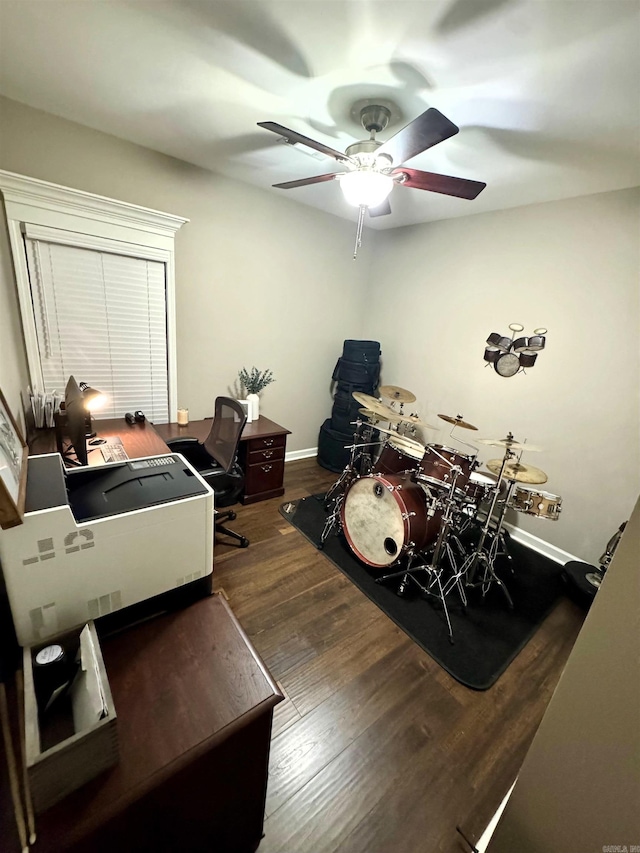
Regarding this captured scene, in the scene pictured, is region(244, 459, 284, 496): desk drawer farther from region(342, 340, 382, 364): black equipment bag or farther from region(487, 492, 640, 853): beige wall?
region(487, 492, 640, 853): beige wall

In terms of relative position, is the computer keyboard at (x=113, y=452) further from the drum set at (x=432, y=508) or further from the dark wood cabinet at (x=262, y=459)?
the drum set at (x=432, y=508)

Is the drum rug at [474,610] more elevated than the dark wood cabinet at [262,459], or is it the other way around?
the dark wood cabinet at [262,459]

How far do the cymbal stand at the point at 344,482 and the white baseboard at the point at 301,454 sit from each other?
Answer: 2.77 feet

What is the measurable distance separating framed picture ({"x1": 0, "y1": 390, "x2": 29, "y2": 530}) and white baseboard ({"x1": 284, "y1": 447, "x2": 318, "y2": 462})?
9.59ft

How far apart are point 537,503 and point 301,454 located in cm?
258

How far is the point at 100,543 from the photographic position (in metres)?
0.86

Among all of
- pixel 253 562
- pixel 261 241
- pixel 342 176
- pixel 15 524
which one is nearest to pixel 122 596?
pixel 15 524

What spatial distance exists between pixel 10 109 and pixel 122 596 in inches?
111

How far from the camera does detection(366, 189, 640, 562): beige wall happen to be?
2287 mm

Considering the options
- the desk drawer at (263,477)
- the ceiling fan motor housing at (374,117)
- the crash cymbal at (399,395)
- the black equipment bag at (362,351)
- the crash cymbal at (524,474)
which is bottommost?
the desk drawer at (263,477)

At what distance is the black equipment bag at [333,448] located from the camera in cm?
366

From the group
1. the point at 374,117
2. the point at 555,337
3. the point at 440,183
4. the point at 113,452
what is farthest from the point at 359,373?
the point at 113,452

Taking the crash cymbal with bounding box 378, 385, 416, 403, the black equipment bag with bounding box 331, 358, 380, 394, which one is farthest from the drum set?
the black equipment bag with bounding box 331, 358, 380, 394

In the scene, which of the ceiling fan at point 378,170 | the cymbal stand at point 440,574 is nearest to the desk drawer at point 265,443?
the cymbal stand at point 440,574
